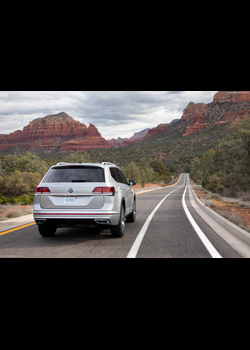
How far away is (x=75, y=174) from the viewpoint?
25.0ft

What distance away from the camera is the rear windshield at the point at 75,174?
754 centimetres

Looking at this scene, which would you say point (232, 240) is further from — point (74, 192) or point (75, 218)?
point (74, 192)

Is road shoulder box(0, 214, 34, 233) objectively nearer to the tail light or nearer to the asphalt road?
the asphalt road

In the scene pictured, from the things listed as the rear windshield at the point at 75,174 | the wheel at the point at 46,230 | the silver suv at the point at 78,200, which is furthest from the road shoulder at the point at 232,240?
the wheel at the point at 46,230

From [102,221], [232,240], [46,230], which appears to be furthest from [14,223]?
[232,240]

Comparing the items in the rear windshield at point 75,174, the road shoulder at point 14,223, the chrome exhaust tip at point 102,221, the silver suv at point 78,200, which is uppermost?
the rear windshield at point 75,174

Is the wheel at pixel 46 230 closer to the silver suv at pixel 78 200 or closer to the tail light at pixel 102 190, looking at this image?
the silver suv at pixel 78 200

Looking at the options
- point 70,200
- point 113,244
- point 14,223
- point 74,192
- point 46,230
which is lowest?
point 14,223

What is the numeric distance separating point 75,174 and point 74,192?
0.57 metres

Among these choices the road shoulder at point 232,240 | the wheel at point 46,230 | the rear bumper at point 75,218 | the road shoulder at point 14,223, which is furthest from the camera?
the road shoulder at point 14,223

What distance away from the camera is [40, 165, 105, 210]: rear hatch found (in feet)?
23.6
